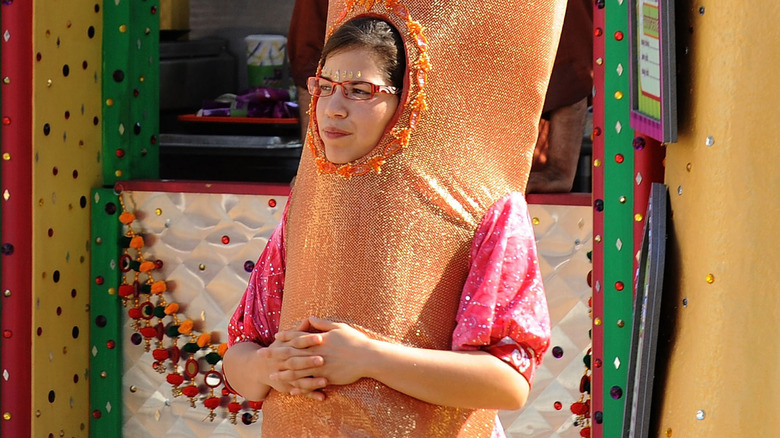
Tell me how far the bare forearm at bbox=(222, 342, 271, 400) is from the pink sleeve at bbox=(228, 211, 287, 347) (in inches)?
1.2

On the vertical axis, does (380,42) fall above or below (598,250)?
above

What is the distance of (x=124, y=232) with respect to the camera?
3.77m

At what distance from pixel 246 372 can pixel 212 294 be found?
1.77 meters

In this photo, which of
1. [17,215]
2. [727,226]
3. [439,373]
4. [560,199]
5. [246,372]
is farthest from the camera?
[17,215]

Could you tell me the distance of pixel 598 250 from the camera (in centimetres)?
282

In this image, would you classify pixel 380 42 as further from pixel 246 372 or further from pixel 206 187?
pixel 206 187

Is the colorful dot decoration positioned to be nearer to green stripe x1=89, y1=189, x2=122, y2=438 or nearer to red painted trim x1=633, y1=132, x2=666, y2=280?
green stripe x1=89, y1=189, x2=122, y2=438

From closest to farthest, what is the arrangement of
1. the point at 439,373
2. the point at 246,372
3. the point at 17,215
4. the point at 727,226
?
the point at 727,226
the point at 439,373
the point at 246,372
the point at 17,215

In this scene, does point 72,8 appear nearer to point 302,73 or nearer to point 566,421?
point 302,73

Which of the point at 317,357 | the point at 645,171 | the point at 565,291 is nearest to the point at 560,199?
the point at 565,291

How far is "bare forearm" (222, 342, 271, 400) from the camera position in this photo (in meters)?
1.92

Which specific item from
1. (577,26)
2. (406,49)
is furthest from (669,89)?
(577,26)

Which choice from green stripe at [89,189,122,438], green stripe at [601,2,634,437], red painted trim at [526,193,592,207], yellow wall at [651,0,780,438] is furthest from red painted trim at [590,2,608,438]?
green stripe at [89,189,122,438]

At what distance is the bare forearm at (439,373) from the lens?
1.82m
